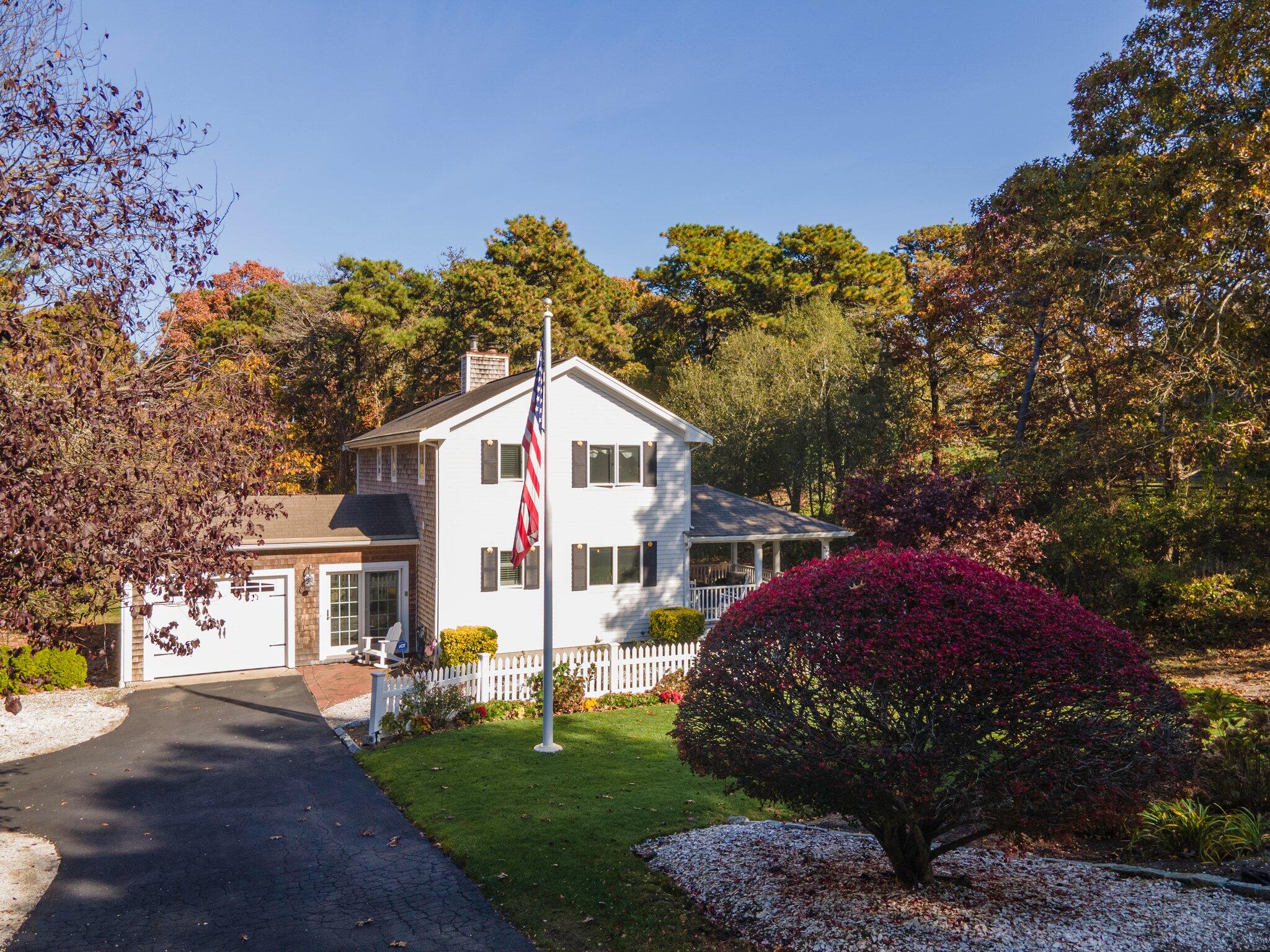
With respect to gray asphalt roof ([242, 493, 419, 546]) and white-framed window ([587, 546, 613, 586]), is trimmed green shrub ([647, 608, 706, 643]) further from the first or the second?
gray asphalt roof ([242, 493, 419, 546])

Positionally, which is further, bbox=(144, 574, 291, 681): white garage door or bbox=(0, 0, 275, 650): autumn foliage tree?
bbox=(144, 574, 291, 681): white garage door

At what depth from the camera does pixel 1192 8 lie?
15.5 m

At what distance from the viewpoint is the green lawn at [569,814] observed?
709 cm

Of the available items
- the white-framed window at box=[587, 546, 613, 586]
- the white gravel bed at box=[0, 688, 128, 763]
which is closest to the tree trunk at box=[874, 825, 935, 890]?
the white gravel bed at box=[0, 688, 128, 763]

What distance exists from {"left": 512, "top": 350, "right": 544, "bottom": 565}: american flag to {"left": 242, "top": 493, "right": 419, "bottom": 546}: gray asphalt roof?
8.87 m

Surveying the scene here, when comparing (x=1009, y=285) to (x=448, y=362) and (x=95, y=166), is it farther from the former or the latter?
(x=448, y=362)

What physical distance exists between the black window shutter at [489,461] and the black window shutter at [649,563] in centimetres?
443

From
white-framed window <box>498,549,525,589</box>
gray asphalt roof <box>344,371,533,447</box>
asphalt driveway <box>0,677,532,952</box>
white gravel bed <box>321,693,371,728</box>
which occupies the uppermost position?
gray asphalt roof <box>344,371,533,447</box>

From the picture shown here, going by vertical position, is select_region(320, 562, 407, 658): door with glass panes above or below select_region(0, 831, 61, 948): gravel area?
above

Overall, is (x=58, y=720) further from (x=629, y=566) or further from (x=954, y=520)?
(x=954, y=520)

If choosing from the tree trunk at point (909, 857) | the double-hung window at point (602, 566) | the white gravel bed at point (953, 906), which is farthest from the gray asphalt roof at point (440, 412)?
the tree trunk at point (909, 857)

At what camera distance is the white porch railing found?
2302 cm

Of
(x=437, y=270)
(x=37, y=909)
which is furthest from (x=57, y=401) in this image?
(x=437, y=270)

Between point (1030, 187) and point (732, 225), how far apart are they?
28921 millimetres
